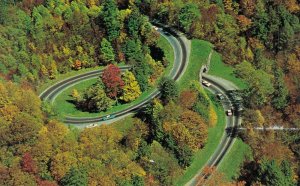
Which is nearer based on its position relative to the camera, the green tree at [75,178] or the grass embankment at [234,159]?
the green tree at [75,178]

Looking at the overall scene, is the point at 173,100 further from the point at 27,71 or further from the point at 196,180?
the point at 27,71

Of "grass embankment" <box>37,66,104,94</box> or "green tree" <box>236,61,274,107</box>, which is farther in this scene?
"grass embankment" <box>37,66,104,94</box>

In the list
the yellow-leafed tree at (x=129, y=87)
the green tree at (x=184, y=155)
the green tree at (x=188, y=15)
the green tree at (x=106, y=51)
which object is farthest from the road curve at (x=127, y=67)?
the green tree at (x=184, y=155)

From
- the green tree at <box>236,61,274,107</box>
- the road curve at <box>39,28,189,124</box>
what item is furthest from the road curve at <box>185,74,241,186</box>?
the road curve at <box>39,28,189,124</box>

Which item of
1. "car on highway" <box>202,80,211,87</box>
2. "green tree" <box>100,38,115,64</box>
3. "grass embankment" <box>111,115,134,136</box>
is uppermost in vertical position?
"green tree" <box>100,38,115,64</box>

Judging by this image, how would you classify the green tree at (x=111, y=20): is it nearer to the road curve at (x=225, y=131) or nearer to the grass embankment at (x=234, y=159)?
the road curve at (x=225, y=131)

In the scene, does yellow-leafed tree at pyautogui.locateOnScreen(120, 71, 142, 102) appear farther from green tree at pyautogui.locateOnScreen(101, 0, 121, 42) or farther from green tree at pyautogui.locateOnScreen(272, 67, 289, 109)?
green tree at pyautogui.locateOnScreen(272, 67, 289, 109)
